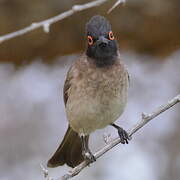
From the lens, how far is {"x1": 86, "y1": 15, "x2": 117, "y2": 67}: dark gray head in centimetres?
574

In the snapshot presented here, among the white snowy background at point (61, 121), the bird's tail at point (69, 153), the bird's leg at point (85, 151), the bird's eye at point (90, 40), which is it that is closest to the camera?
the bird's eye at point (90, 40)

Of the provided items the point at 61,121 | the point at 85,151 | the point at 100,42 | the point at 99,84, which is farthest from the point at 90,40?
the point at 61,121

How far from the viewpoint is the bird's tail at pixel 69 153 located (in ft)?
21.9

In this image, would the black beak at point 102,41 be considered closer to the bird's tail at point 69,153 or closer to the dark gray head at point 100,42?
the dark gray head at point 100,42

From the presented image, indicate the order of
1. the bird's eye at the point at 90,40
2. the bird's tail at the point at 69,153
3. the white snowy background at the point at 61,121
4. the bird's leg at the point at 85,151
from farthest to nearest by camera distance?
the white snowy background at the point at 61,121 < the bird's tail at the point at 69,153 < the bird's leg at the point at 85,151 < the bird's eye at the point at 90,40

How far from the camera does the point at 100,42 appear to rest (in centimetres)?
578

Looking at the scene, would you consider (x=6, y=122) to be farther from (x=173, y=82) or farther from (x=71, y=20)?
(x=173, y=82)

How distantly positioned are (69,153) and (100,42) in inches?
55.3

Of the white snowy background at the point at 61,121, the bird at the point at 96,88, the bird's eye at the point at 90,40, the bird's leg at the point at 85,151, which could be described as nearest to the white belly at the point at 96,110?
the bird at the point at 96,88

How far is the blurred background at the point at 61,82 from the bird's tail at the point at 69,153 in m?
2.11

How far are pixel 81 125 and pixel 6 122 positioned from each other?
3.78 metres

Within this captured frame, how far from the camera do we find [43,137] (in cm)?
973

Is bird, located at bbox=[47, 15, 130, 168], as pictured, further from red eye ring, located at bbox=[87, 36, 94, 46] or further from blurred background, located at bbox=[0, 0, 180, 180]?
blurred background, located at bbox=[0, 0, 180, 180]

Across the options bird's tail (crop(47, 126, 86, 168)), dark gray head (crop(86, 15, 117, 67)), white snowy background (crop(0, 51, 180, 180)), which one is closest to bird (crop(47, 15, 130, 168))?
dark gray head (crop(86, 15, 117, 67))
